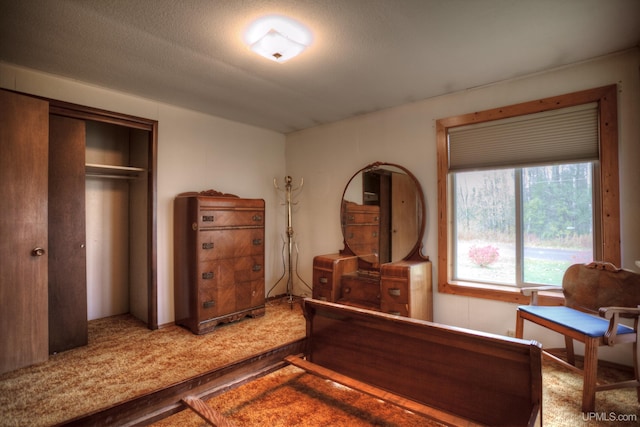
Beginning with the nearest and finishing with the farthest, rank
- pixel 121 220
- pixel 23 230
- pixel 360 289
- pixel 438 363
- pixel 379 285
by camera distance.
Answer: pixel 438 363 < pixel 23 230 < pixel 379 285 < pixel 360 289 < pixel 121 220

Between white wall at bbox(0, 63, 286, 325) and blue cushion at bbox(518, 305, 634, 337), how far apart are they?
3258 millimetres

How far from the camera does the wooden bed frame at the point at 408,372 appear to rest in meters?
1.41

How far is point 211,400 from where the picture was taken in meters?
2.17

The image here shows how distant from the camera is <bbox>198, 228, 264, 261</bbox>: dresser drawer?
132 inches

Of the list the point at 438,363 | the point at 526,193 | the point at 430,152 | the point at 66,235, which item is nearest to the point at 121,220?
the point at 66,235

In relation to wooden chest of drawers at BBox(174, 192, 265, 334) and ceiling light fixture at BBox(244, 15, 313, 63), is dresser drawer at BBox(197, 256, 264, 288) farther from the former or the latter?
ceiling light fixture at BBox(244, 15, 313, 63)

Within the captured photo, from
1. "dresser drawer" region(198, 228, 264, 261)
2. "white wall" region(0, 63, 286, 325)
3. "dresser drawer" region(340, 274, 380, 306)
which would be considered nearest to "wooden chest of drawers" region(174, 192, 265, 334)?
"dresser drawer" region(198, 228, 264, 261)

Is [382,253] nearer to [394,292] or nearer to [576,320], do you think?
[394,292]

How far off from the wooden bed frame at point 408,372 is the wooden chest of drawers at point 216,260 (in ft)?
5.23

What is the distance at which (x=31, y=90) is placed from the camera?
275cm

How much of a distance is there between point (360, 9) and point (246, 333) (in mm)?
2991

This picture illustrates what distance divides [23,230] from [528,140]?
4.25m

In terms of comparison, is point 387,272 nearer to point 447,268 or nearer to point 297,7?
point 447,268

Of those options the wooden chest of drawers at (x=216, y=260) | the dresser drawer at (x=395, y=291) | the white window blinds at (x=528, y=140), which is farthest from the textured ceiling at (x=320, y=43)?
the dresser drawer at (x=395, y=291)
